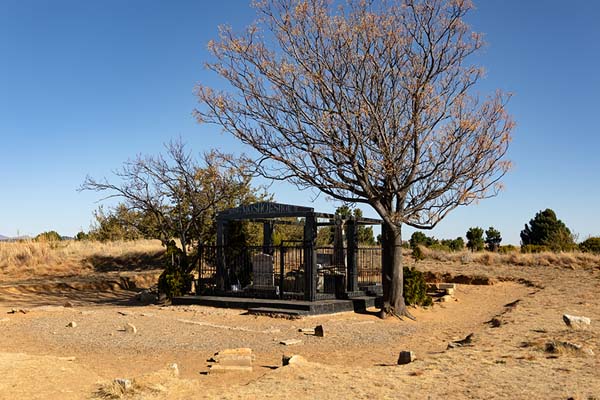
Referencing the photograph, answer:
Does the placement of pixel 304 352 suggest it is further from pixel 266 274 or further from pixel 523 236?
pixel 523 236

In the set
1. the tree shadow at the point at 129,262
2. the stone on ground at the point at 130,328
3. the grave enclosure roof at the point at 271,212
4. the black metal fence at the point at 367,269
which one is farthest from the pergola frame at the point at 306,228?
the tree shadow at the point at 129,262

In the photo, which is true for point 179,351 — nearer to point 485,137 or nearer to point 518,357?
point 518,357

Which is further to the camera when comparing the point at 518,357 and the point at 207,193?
the point at 207,193

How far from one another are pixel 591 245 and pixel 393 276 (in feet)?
92.1

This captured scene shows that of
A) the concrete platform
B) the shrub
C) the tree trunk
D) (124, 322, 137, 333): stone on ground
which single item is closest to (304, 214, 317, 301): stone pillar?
the concrete platform

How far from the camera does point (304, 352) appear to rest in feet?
34.1

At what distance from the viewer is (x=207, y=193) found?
2139cm

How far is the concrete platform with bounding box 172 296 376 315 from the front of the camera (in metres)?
14.9

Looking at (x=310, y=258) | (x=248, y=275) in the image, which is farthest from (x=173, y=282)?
(x=310, y=258)

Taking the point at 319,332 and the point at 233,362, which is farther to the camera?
the point at 319,332

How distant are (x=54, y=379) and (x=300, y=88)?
10322mm

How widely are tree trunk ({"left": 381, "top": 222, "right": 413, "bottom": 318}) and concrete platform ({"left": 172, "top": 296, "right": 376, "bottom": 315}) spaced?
37.1 inches

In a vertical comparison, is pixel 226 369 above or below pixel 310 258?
below

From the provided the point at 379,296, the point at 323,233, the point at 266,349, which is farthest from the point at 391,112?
the point at 323,233
